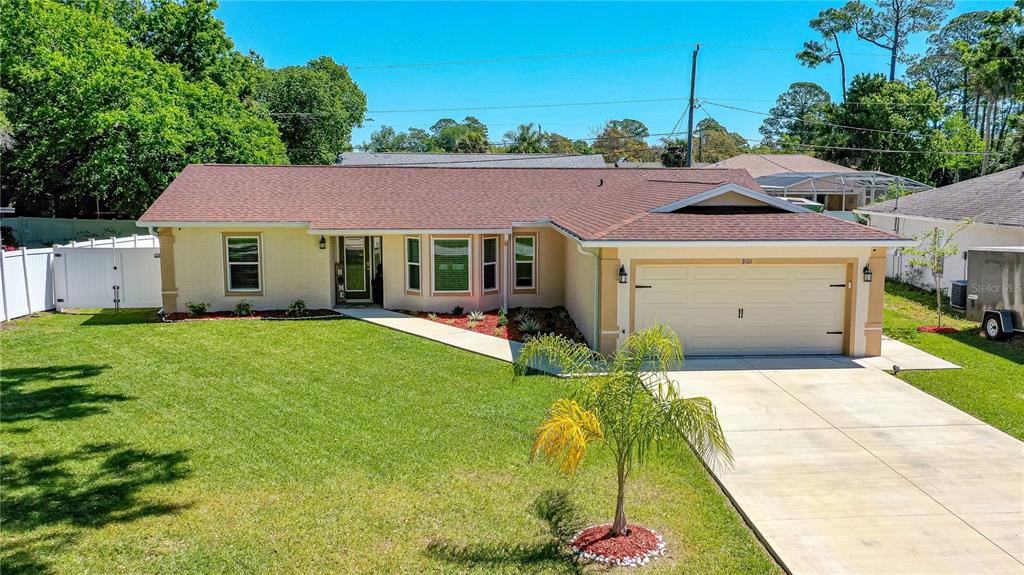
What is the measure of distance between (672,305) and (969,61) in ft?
114

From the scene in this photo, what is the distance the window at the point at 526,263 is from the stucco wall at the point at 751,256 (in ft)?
19.3

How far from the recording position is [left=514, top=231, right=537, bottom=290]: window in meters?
19.0

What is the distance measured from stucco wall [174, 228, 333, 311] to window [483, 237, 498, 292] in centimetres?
419

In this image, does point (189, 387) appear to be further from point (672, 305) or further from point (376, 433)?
point (672, 305)

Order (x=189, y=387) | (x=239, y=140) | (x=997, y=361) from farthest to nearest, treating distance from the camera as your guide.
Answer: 1. (x=239, y=140)
2. (x=997, y=361)
3. (x=189, y=387)

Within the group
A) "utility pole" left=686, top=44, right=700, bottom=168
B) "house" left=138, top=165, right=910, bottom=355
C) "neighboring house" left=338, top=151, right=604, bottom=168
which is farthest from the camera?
"neighboring house" left=338, top=151, right=604, bottom=168

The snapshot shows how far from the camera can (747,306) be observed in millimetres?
13734

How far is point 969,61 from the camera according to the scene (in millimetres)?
37375

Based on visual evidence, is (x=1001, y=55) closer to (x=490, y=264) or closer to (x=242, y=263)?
(x=490, y=264)

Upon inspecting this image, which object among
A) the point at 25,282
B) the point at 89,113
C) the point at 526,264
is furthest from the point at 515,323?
the point at 89,113

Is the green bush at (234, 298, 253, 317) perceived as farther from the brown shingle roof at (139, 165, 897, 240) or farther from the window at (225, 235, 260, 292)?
the brown shingle roof at (139, 165, 897, 240)

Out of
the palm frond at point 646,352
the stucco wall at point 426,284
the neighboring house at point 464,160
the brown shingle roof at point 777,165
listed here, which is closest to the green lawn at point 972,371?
the palm frond at point 646,352

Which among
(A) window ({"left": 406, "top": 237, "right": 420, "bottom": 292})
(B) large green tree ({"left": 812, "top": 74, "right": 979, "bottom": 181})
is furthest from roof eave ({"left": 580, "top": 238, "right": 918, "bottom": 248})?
(B) large green tree ({"left": 812, "top": 74, "right": 979, "bottom": 181})

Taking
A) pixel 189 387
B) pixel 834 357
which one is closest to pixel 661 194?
pixel 834 357
